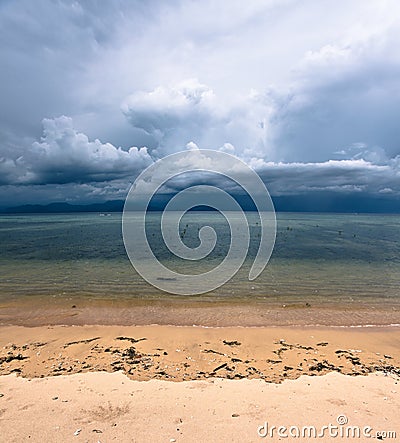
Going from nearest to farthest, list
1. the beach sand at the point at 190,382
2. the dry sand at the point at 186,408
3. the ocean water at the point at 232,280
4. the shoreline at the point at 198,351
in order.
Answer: the dry sand at the point at 186,408
the beach sand at the point at 190,382
the shoreline at the point at 198,351
the ocean water at the point at 232,280

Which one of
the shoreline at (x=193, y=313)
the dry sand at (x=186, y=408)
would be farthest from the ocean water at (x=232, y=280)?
the dry sand at (x=186, y=408)

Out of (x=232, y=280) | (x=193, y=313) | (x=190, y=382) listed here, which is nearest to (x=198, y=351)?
(x=190, y=382)

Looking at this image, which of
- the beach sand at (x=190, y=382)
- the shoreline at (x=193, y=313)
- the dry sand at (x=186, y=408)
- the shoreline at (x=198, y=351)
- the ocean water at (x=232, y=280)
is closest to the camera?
the dry sand at (x=186, y=408)

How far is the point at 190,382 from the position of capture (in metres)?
8.98

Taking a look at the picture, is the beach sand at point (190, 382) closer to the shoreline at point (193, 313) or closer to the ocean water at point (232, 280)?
the shoreline at point (193, 313)

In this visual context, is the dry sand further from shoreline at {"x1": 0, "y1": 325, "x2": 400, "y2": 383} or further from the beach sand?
shoreline at {"x1": 0, "y1": 325, "x2": 400, "y2": 383}

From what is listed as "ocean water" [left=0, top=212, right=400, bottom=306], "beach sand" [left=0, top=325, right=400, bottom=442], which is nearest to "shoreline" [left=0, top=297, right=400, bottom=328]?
"ocean water" [left=0, top=212, right=400, bottom=306]

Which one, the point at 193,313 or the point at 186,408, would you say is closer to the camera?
the point at 186,408

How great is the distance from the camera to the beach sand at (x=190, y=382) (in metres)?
6.68

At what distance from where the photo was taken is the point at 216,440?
6238 mm

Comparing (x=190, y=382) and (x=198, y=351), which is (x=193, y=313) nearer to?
(x=198, y=351)

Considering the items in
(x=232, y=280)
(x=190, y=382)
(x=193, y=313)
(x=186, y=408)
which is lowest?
(x=193, y=313)

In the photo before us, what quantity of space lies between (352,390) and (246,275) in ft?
62.3

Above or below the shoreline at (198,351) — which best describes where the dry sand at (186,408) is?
above
